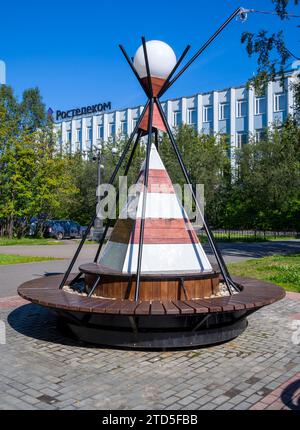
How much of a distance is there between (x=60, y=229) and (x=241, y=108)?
25.6 metres

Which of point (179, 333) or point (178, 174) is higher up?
point (178, 174)

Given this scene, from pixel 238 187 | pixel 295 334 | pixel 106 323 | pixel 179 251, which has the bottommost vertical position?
pixel 295 334

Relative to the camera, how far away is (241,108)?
46469 millimetres

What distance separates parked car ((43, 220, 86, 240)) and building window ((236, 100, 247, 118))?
78.4 ft

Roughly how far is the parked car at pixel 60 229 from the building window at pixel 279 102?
77.9 feet

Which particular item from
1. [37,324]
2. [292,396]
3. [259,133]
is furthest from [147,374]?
[259,133]

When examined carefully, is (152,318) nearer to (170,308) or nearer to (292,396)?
(170,308)

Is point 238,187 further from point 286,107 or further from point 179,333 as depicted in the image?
point 179,333

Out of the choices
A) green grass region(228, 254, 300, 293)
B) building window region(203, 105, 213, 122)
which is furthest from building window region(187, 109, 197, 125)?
green grass region(228, 254, 300, 293)

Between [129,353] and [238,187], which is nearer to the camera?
[129,353]
